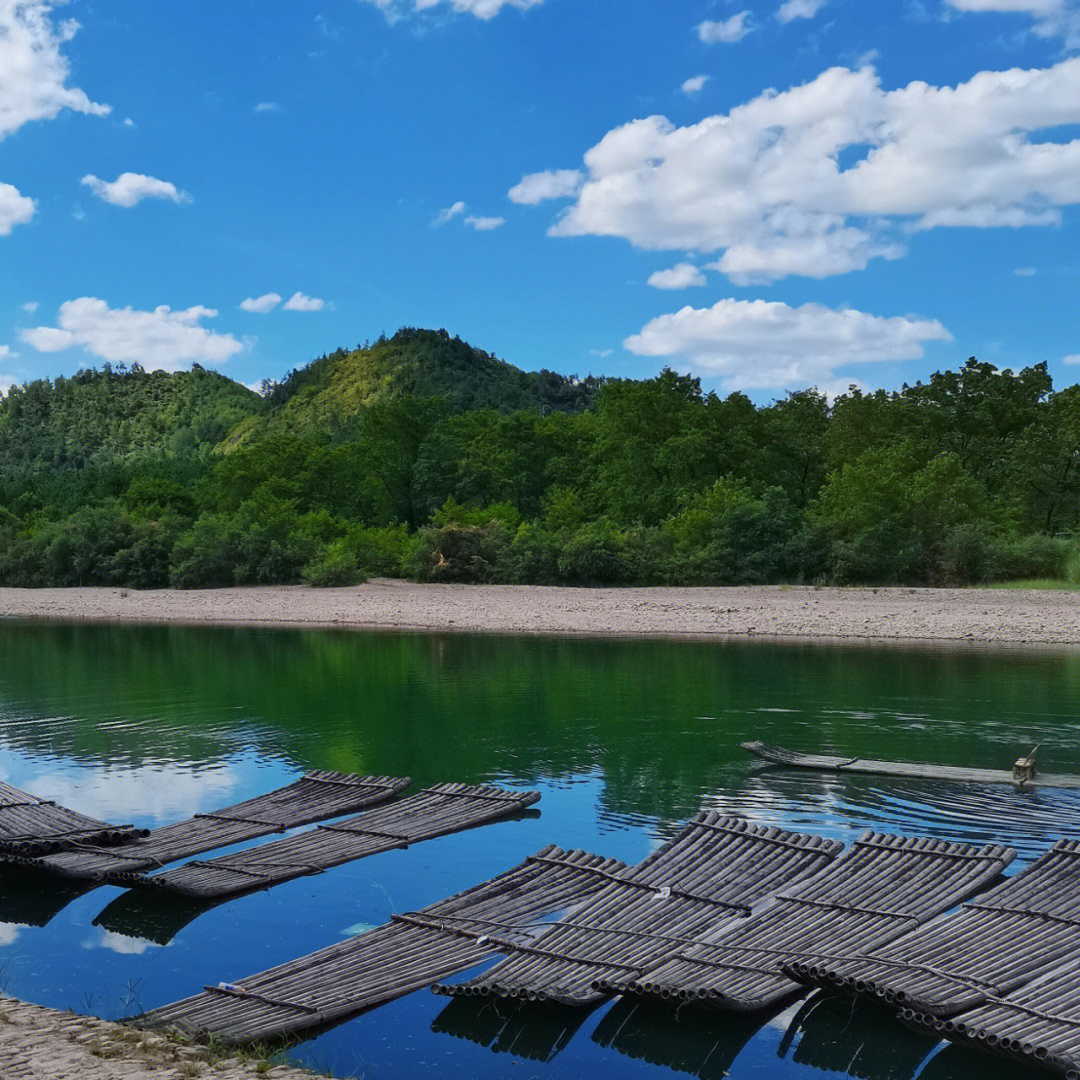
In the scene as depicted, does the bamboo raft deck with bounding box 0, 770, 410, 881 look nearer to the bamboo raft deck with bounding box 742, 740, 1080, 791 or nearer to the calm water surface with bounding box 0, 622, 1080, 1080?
the calm water surface with bounding box 0, 622, 1080, 1080

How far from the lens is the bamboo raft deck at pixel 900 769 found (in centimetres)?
2108

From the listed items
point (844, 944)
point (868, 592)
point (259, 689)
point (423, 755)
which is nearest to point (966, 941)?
point (844, 944)

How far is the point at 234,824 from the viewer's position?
18.9 metres

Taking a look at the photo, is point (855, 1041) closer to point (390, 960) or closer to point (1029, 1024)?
point (1029, 1024)

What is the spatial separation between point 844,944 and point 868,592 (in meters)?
43.9

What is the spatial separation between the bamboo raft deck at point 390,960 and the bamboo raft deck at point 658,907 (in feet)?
1.58

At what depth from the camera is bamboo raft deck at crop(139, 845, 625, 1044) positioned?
11.0 m

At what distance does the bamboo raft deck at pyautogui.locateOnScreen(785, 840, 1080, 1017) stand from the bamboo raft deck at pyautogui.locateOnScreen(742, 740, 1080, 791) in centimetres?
679

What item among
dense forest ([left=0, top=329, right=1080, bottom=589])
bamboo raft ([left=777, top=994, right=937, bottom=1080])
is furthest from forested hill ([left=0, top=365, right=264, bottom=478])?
bamboo raft ([left=777, top=994, right=937, bottom=1080])

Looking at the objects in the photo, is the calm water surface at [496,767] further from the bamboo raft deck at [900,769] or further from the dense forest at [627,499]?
the dense forest at [627,499]

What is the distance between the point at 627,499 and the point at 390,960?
6284cm

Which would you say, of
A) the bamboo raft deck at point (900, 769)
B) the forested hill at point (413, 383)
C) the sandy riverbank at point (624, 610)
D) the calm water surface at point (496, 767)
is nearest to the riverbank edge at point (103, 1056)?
the calm water surface at point (496, 767)

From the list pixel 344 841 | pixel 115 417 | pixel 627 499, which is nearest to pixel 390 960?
pixel 344 841

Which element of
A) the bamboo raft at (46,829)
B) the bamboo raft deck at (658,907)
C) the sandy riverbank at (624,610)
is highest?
the sandy riverbank at (624,610)
